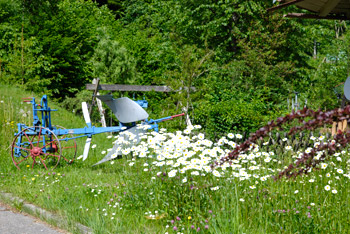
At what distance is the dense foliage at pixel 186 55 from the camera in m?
13.9

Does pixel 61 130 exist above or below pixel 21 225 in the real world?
above

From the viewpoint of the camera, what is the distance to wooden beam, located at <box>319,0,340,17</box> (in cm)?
610

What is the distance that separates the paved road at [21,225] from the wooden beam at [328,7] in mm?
4742

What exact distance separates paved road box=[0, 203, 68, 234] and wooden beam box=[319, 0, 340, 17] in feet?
15.6

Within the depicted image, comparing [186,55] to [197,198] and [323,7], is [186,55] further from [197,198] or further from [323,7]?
[197,198]

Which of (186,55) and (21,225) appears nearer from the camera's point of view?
(21,225)

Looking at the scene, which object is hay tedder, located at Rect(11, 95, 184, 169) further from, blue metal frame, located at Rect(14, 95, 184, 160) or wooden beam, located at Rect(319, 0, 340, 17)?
wooden beam, located at Rect(319, 0, 340, 17)

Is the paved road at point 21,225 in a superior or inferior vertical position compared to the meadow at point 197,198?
inferior

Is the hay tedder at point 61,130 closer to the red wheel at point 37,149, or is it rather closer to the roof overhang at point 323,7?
the red wheel at point 37,149

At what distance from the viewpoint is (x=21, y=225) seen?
4656 millimetres

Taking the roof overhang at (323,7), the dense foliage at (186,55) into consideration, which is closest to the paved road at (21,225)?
the roof overhang at (323,7)

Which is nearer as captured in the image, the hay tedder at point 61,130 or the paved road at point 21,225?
the paved road at point 21,225

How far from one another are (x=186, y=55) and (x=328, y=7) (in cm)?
596

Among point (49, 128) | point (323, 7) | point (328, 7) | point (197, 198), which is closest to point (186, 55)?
point (49, 128)
